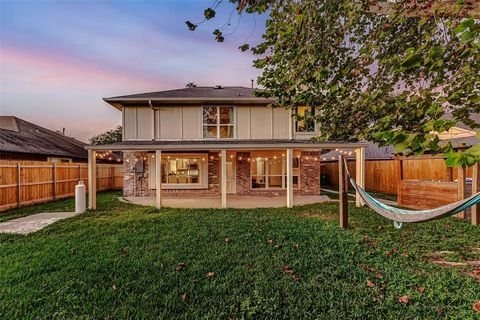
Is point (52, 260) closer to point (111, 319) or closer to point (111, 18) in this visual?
point (111, 319)

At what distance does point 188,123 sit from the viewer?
1195 cm

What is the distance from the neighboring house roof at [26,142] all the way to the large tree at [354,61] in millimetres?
14820

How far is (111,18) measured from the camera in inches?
404

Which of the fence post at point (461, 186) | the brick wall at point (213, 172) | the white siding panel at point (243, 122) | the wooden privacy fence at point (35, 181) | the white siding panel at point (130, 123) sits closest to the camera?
the fence post at point (461, 186)

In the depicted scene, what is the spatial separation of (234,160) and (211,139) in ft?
5.31

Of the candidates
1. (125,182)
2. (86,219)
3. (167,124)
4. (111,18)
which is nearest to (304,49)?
(86,219)

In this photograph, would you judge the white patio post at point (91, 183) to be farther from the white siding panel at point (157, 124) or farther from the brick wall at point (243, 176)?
the brick wall at point (243, 176)

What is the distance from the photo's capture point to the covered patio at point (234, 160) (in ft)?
29.9

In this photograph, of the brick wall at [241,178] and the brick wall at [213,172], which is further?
the brick wall at [213,172]

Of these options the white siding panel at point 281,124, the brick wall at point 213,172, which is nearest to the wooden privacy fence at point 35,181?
the brick wall at point 213,172

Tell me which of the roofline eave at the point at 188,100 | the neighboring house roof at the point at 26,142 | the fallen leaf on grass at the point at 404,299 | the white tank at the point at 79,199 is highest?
the roofline eave at the point at 188,100

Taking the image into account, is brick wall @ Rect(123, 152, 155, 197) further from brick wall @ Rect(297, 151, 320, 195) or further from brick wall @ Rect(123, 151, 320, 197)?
brick wall @ Rect(297, 151, 320, 195)

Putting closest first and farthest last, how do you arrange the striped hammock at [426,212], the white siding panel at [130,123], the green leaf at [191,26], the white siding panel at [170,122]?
the striped hammock at [426,212] < the green leaf at [191,26] < the white siding panel at [130,123] < the white siding panel at [170,122]

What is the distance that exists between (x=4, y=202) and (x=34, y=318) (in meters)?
8.71
